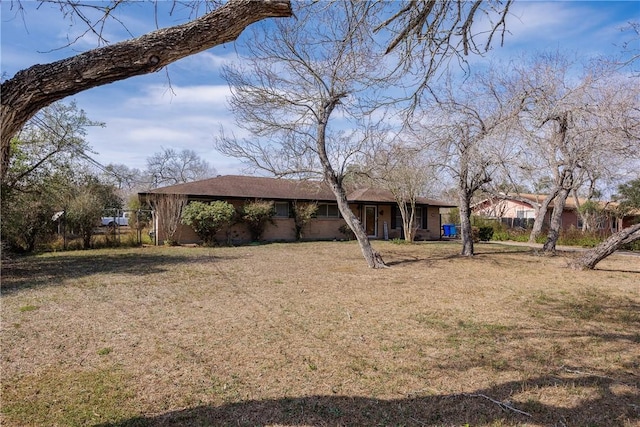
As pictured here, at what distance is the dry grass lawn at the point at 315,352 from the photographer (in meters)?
3.34

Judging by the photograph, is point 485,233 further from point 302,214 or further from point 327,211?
point 302,214

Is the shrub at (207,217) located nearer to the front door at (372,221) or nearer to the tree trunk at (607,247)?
the front door at (372,221)

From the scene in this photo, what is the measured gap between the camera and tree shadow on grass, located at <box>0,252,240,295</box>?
9.24 m

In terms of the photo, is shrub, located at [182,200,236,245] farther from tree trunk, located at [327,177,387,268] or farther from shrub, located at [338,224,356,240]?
tree trunk, located at [327,177,387,268]

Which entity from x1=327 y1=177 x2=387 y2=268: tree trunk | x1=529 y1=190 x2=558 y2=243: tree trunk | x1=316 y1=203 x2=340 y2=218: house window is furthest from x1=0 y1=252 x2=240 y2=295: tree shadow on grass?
x1=529 y1=190 x2=558 y2=243: tree trunk

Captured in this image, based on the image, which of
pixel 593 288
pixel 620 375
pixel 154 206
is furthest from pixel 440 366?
pixel 154 206

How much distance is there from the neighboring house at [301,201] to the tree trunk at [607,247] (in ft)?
32.2

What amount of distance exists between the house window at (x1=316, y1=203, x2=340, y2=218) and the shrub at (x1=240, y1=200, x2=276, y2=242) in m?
3.46

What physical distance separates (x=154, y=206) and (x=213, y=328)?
1454cm

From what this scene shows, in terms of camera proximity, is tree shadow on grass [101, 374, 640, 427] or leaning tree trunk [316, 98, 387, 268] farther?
leaning tree trunk [316, 98, 387, 268]

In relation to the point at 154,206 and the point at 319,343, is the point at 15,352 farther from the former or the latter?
the point at 154,206

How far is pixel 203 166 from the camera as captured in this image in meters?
54.2

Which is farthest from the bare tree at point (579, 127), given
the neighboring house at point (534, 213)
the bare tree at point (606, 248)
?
the neighboring house at point (534, 213)

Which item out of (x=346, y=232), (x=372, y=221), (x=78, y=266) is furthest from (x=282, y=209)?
(x=78, y=266)
